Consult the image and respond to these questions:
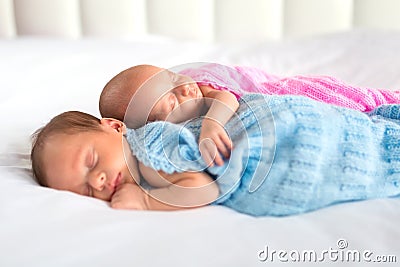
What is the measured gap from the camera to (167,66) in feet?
4.86

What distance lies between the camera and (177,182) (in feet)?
2.45

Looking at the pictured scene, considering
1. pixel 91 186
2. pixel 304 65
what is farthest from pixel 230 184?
pixel 304 65

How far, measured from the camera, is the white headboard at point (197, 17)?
5.87 ft

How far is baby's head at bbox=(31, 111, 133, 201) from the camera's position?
77 centimetres

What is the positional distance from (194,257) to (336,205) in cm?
22

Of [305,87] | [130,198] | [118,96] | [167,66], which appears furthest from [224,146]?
[167,66]

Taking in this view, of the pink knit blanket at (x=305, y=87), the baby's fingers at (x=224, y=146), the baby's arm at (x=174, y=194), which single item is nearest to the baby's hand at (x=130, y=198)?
the baby's arm at (x=174, y=194)

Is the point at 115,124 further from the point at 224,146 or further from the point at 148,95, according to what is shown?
the point at 224,146

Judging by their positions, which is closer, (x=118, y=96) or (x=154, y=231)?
(x=154, y=231)

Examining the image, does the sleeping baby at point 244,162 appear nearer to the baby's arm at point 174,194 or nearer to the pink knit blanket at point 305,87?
the baby's arm at point 174,194

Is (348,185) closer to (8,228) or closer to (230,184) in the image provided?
(230,184)

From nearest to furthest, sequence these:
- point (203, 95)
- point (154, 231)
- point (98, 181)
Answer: point (154, 231), point (98, 181), point (203, 95)

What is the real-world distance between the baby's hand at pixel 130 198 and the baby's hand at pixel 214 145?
9 centimetres

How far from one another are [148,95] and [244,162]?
0.59 feet
